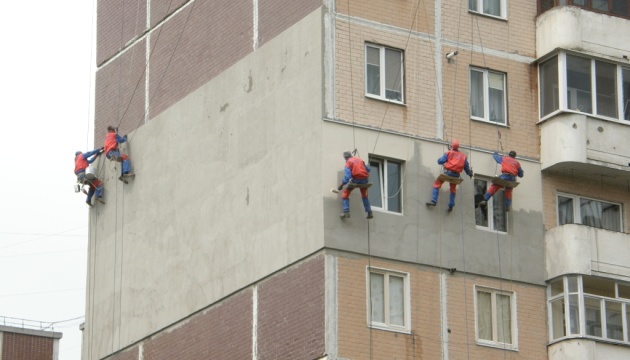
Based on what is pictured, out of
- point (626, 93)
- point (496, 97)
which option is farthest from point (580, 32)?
point (496, 97)

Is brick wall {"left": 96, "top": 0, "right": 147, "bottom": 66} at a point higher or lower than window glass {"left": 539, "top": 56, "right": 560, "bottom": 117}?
higher

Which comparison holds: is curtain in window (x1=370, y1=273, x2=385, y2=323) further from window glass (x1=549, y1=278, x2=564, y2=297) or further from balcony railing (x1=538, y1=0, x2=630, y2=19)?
balcony railing (x1=538, y1=0, x2=630, y2=19)

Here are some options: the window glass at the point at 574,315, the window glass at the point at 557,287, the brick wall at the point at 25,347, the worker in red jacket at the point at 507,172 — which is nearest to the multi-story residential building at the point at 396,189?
the window glass at the point at 574,315

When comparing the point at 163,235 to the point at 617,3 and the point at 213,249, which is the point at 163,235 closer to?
the point at 213,249

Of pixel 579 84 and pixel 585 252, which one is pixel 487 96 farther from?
pixel 585 252

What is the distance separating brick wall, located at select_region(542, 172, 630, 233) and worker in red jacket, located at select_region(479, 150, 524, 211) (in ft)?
5.05

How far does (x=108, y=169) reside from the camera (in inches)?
2429

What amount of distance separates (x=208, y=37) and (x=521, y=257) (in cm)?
1319

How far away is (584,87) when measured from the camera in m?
53.6

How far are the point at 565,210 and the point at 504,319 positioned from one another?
446 centimetres

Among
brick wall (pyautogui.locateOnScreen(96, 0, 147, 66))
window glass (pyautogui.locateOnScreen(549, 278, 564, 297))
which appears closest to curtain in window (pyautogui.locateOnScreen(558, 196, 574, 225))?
window glass (pyautogui.locateOnScreen(549, 278, 564, 297))

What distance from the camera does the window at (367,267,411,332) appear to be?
4906 centimetres

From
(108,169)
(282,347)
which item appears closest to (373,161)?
(282,347)

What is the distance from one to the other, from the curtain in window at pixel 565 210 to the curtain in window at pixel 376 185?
6.33 m
